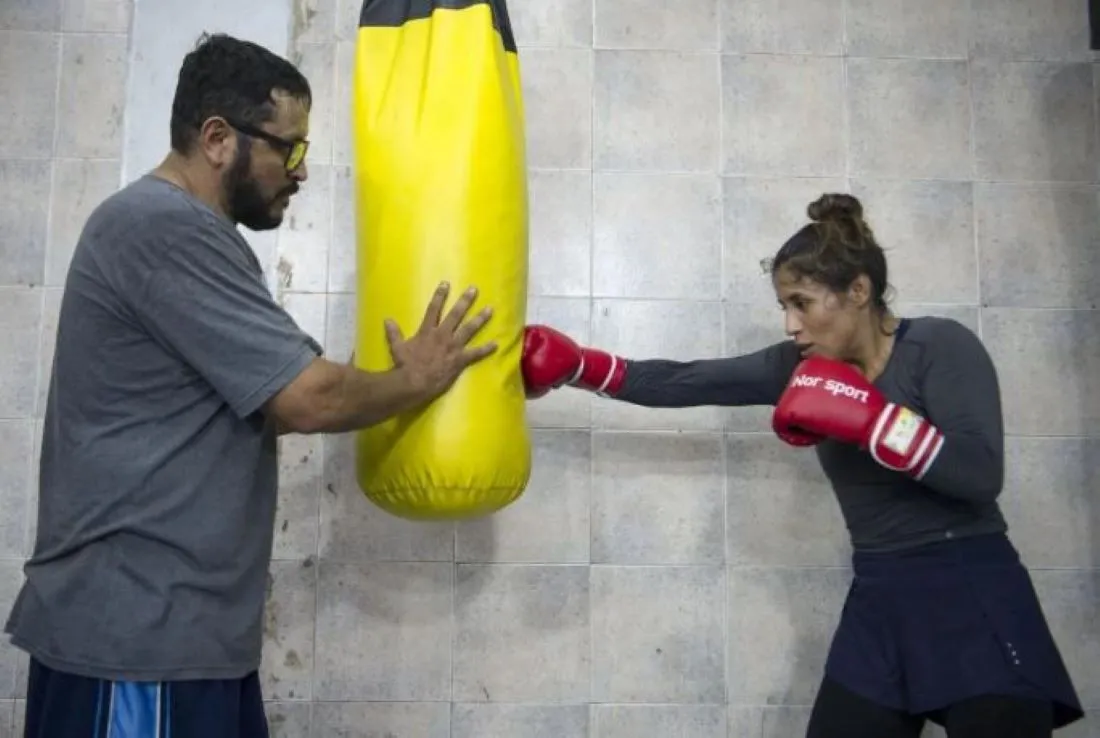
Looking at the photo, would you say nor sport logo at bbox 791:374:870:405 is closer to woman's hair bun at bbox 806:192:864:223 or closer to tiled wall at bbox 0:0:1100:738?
woman's hair bun at bbox 806:192:864:223

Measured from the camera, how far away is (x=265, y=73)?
64.7 inches

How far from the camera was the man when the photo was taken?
1.44m

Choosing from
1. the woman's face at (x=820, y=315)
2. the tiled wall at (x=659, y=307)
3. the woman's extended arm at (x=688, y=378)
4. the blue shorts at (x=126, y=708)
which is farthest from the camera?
the tiled wall at (x=659, y=307)

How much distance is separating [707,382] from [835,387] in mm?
436

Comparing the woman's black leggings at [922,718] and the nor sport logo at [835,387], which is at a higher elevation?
the nor sport logo at [835,387]

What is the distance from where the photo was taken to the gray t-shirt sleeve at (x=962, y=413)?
5.77 ft

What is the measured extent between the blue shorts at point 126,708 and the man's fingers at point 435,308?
575 mm

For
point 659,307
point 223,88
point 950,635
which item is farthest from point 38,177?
point 950,635

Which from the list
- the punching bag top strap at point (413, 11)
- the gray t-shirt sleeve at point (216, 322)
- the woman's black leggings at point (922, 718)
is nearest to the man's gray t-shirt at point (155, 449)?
the gray t-shirt sleeve at point (216, 322)

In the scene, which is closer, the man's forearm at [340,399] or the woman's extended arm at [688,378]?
the man's forearm at [340,399]

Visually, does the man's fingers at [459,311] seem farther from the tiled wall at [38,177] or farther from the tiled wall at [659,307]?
the tiled wall at [38,177]

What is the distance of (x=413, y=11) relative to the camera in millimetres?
1815

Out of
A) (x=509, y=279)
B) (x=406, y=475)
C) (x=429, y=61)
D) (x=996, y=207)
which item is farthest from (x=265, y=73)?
(x=996, y=207)

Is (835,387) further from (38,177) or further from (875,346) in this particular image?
(38,177)
